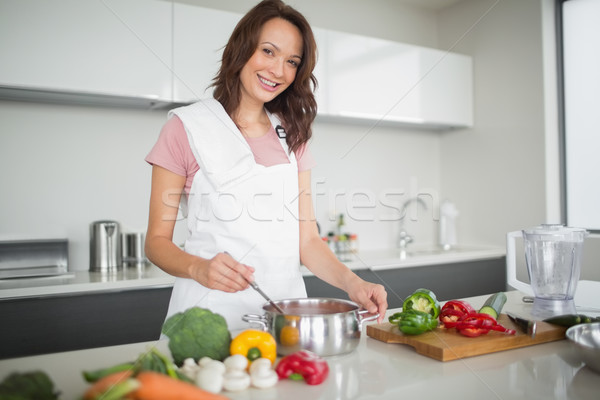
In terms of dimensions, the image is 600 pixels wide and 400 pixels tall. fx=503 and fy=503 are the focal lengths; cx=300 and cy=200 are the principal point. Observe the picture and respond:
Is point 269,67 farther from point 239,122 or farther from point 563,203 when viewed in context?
point 563,203

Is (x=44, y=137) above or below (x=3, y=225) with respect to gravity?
above

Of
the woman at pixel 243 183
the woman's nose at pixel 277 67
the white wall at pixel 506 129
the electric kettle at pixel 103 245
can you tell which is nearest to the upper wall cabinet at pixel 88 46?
the electric kettle at pixel 103 245

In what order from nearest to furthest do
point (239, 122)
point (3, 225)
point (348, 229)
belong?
point (239, 122)
point (3, 225)
point (348, 229)

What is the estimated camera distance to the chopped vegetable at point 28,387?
0.62 metres

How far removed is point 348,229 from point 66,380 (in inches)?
99.0

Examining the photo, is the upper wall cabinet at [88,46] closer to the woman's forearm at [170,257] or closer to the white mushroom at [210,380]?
the woman's forearm at [170,257]

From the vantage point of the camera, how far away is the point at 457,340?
1.01 metres

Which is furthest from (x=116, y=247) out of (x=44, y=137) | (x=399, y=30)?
(x=399, y=30)

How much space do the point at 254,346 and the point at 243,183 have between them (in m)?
0.64

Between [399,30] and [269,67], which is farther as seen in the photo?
[399,30]

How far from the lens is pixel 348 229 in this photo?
3.25m

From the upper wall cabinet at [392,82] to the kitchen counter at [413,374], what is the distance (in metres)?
1.99

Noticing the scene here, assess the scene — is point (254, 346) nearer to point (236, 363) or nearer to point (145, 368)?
point (236, 363)

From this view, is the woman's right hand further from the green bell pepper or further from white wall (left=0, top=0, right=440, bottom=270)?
white wall (left=0, top=0, right=440, bottom=270)
